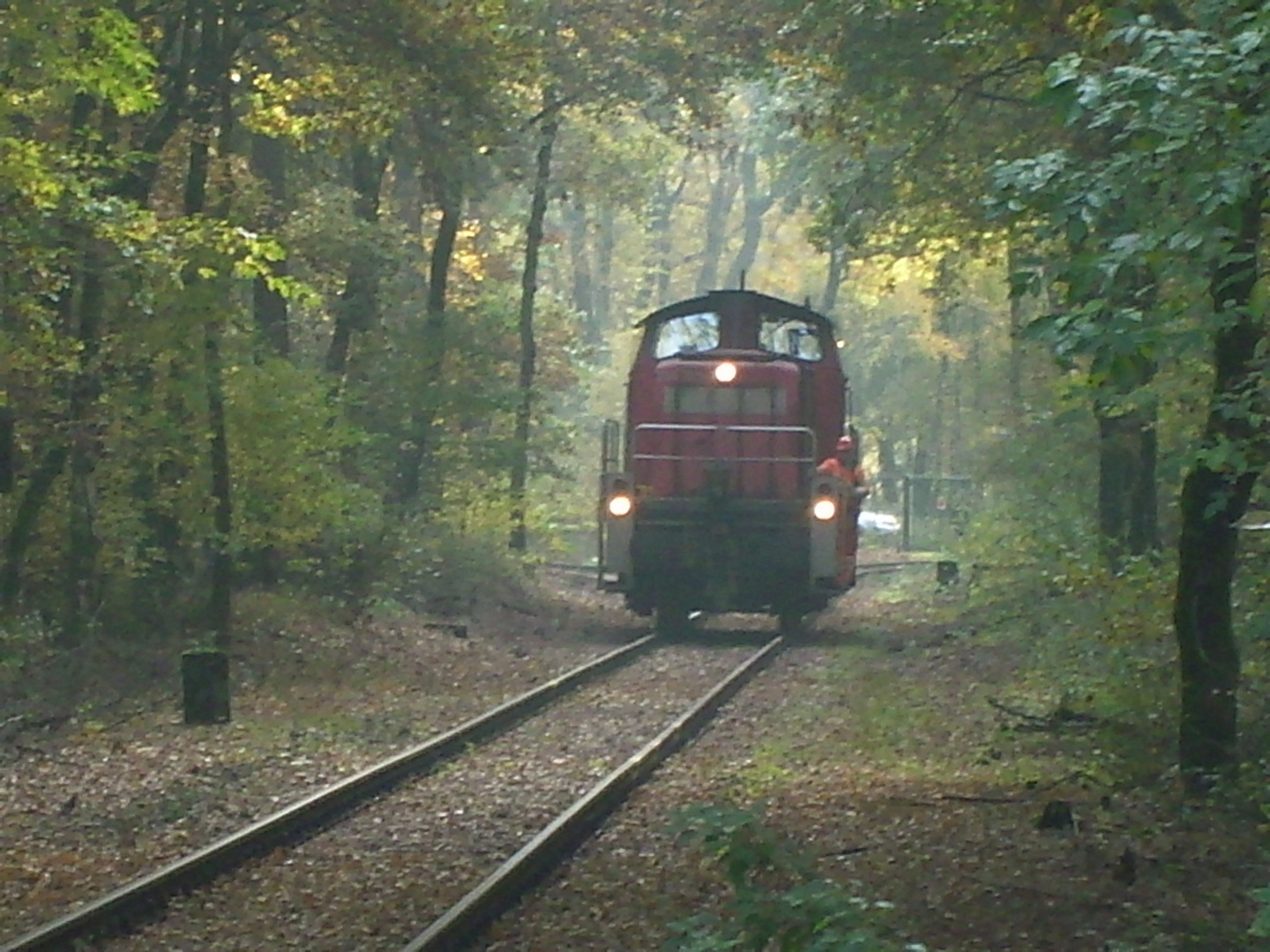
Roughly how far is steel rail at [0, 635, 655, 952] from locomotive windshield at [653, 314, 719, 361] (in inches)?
285

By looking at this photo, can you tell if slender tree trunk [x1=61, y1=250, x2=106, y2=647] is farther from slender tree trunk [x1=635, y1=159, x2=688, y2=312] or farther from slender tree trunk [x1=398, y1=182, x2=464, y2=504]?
slender tree trunk [x1=635, y1=159, x2=688, y2=312]

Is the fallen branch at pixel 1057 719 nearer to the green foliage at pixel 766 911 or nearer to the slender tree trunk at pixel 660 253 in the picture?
the green foliage at pixel 766 911

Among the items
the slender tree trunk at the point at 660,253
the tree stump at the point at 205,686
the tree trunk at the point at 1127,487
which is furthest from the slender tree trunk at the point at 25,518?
the slender tree trunk at the point at 660,253

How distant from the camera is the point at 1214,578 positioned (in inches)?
364

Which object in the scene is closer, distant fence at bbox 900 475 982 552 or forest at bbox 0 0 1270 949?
forest at bbox 0 0 1270 949

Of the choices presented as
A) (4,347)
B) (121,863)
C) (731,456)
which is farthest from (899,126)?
(121,863)

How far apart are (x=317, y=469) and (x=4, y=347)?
4.43 meters

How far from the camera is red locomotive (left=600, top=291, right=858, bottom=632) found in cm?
1889

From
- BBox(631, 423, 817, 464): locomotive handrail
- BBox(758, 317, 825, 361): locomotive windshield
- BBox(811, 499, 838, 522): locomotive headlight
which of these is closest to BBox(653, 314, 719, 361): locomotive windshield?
BBox(758, 317, 825, 361): locomotive windshield

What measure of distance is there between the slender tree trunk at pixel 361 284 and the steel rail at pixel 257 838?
32.2 feet

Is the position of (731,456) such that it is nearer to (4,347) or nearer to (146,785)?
(4,347)

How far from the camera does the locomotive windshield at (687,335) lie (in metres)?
20.6

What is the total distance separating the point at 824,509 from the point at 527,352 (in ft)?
35.4

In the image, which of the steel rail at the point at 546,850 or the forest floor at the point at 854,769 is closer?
the steel rail at the point at 546,850
